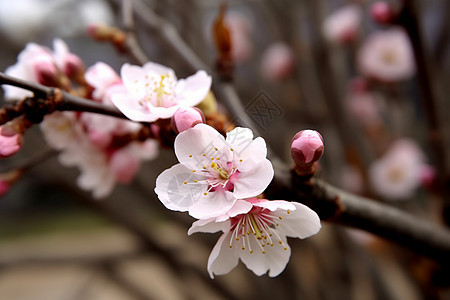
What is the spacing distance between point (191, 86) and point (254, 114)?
9 cm

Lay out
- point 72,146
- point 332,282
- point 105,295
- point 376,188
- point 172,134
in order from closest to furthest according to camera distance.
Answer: point 172,134
point 72,146
point 376,188
point 332,282
point 105,295

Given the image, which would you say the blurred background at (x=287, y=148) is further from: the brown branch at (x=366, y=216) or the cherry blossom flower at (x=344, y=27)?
the brown branch at (x=366, y=216)

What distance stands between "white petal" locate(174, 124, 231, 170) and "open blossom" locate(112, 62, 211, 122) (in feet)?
0.17

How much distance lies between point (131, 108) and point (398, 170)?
1.31m

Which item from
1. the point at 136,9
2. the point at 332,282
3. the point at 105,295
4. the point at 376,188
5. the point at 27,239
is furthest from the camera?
the point at 27,239

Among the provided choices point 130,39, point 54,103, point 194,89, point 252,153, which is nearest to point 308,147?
point 252,153

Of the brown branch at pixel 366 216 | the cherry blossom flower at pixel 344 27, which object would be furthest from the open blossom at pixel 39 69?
the cherry blossom flower at pixel 344 27

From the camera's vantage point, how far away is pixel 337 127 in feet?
4.52

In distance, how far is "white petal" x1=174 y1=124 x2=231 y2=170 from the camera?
16.6 inches

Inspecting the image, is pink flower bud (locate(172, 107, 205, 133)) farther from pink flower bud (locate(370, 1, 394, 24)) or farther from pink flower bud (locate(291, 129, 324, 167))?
pink flower bud (locate(370, 1, 394, 24))

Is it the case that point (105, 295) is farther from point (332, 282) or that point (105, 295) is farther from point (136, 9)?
point (136, 9)

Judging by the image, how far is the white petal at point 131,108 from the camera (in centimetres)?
45

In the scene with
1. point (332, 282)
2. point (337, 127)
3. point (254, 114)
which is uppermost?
point (254, 114)

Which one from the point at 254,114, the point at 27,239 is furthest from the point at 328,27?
the point at 27,239
